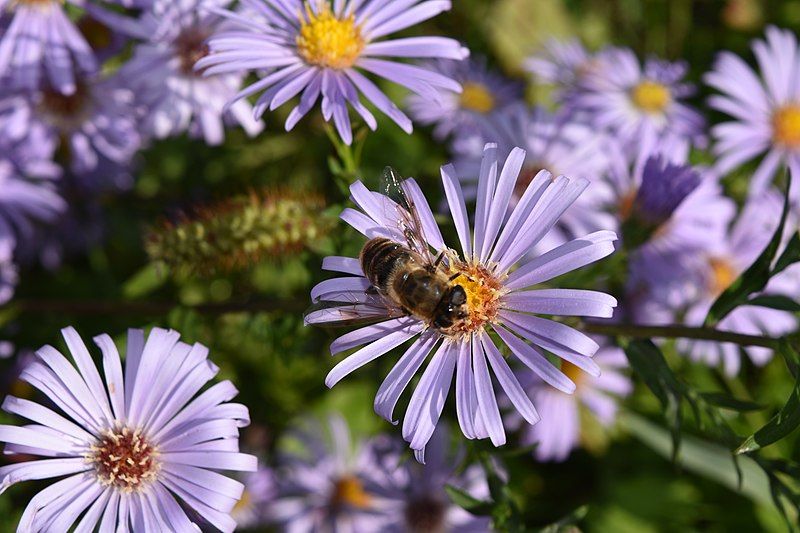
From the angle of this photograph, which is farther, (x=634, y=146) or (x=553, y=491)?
(x=553, y=491)

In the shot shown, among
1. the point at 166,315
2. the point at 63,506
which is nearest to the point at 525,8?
the point at 166,315

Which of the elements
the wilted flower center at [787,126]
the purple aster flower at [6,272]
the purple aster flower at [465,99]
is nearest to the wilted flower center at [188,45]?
the purple aster flower at [6,272]

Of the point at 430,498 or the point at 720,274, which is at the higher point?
the point at 720,274

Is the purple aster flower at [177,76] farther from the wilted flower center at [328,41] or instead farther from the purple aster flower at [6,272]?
the purple aster flower at [6,272]

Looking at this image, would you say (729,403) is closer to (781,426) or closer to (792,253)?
(781,426)

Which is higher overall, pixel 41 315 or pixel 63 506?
pixel 41 315

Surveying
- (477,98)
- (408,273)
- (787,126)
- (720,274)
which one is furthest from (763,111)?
(408,273)

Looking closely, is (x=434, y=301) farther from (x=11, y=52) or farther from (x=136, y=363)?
(x=11, y=52)
